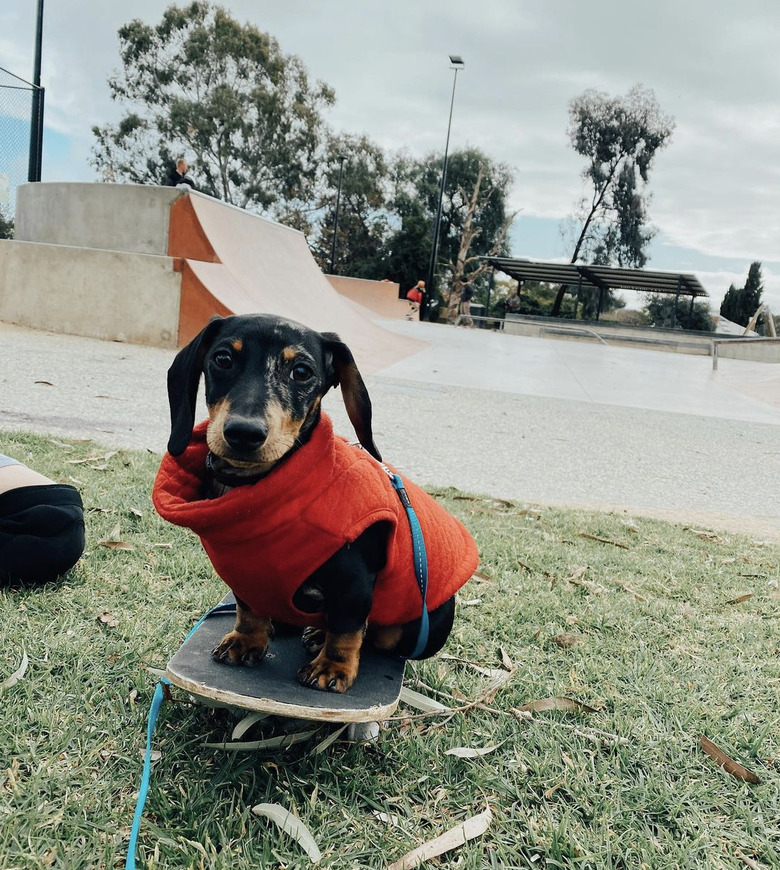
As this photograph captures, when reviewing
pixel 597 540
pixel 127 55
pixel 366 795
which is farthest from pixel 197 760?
pixel 127 55

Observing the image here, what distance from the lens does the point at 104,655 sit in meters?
Result: 2.32

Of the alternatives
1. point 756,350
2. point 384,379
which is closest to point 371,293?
point 756,350

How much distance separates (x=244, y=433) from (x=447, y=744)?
3.39ft

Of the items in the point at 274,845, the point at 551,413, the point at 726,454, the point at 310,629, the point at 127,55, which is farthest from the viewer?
the point at 127,55

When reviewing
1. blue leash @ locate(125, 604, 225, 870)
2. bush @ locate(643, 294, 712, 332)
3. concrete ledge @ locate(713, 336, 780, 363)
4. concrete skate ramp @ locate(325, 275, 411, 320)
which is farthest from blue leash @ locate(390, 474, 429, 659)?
bush @ locate(643, 294, 712, 332)

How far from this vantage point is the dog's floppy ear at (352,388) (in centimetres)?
198

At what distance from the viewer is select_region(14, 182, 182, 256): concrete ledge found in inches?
483

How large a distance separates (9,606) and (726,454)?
6502mm

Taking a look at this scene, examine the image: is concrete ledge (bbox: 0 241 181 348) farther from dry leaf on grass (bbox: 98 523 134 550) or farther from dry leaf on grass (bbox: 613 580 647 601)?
dry leaf on grass (bbox: 613 580 647 601)

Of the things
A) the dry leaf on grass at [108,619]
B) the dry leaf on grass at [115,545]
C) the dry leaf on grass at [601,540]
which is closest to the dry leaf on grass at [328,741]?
the dry leaf on grass at [108,619]

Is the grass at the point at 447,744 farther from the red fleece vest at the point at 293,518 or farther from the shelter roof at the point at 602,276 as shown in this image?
the shelter roof at the point at 602,276

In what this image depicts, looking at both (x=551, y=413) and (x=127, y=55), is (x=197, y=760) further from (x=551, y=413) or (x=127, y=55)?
(x=127, y=55)

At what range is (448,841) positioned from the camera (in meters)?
1.67

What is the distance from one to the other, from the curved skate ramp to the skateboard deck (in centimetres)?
910
